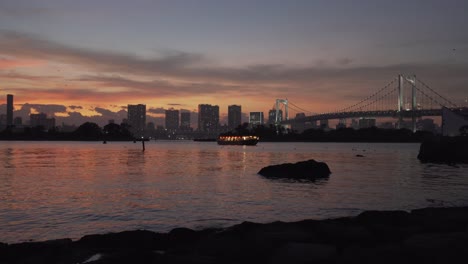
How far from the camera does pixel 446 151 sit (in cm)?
5400

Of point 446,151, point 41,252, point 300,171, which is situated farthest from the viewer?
point 446,151

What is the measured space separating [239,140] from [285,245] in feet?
476

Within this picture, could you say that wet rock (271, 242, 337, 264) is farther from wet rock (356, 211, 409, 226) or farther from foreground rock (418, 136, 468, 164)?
foreground rock (418, 136, 468, 164)

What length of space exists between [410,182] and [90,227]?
2147 centimetres

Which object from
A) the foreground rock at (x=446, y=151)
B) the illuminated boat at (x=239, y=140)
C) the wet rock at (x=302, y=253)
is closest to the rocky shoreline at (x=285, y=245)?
the wet rock at (x=302, y=253)

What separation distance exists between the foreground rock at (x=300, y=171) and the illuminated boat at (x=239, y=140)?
116 meters

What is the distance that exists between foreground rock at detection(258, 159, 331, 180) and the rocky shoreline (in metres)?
17.6

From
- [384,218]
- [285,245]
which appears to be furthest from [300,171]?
[285,245]

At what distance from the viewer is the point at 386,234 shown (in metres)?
10.0

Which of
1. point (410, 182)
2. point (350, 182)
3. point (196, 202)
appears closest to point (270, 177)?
point (350, 182)

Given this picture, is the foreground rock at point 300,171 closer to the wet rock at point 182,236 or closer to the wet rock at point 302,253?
the wet rock at point 182,236

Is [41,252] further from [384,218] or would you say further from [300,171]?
[300,171]

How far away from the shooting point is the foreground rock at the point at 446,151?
5331 cm

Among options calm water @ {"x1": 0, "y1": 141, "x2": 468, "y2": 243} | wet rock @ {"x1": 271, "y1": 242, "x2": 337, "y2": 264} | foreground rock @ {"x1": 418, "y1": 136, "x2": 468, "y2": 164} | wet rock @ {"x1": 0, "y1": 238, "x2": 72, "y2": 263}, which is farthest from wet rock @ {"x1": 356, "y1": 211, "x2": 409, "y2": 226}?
foreground rock @ {"x1": 418, "y1": 136, "x2": 468, "y2": 164}
